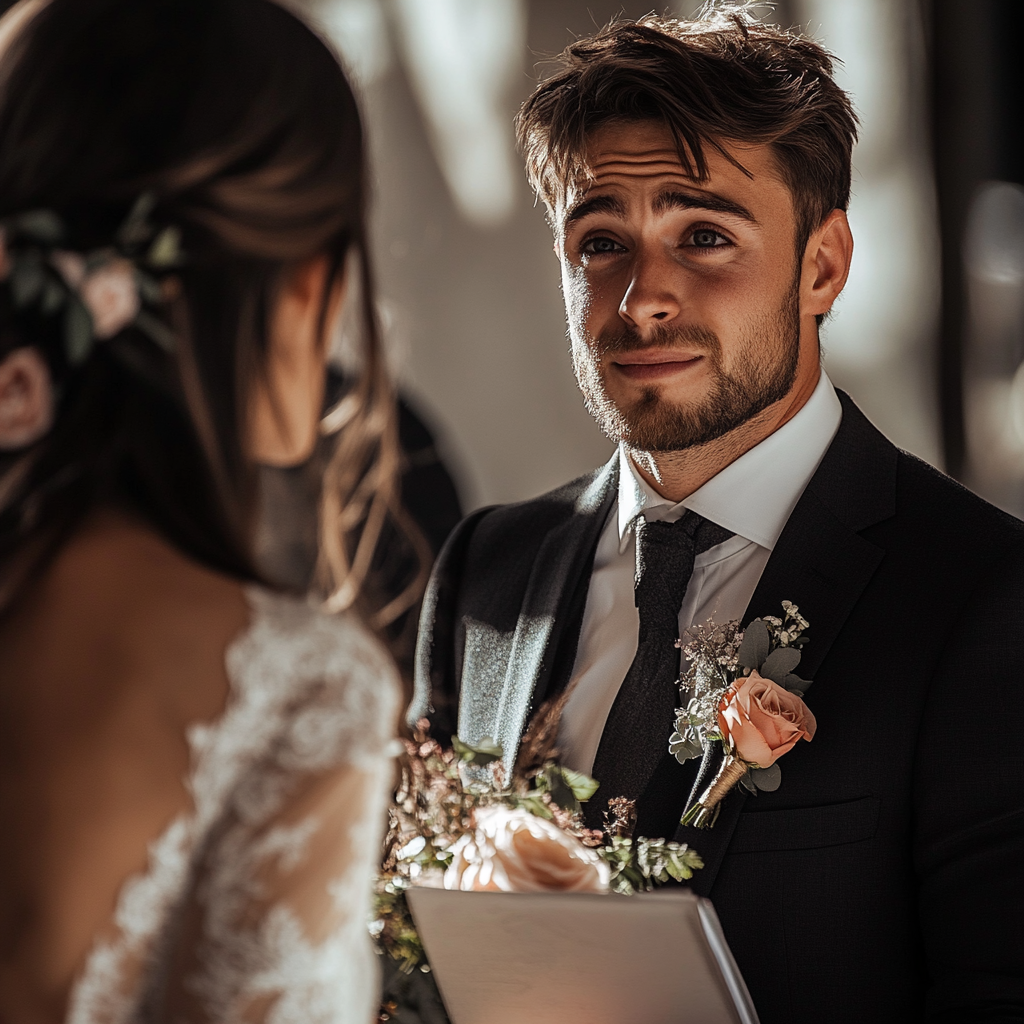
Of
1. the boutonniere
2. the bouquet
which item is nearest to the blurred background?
the boutonniere

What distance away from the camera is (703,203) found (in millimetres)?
2051

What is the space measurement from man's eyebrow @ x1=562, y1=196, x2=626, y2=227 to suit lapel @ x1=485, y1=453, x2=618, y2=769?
18.6 inches

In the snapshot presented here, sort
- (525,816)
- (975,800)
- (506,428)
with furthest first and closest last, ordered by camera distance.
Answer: (506,428) → (975,800) → (525,816)

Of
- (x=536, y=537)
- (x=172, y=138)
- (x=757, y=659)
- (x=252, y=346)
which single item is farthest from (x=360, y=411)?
(x=536, y=537)

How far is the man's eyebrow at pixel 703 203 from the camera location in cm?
205

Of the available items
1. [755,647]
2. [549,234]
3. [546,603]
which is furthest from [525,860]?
[549,234]

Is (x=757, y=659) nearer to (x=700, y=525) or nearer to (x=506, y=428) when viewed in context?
(x=700, y=525)

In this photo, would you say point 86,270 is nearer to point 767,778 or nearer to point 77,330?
point 77,330

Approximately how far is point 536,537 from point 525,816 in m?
0.97

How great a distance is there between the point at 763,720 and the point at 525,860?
0.43 m

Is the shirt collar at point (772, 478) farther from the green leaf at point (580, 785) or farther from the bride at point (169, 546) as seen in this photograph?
the bride at point (169, 546)

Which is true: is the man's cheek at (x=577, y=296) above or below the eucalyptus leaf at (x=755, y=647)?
above

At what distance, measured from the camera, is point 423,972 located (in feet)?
5.03

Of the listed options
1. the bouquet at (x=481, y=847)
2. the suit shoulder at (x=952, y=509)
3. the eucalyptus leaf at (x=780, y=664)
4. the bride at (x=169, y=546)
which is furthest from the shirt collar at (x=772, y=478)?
the bride at (x=169, y=546)
